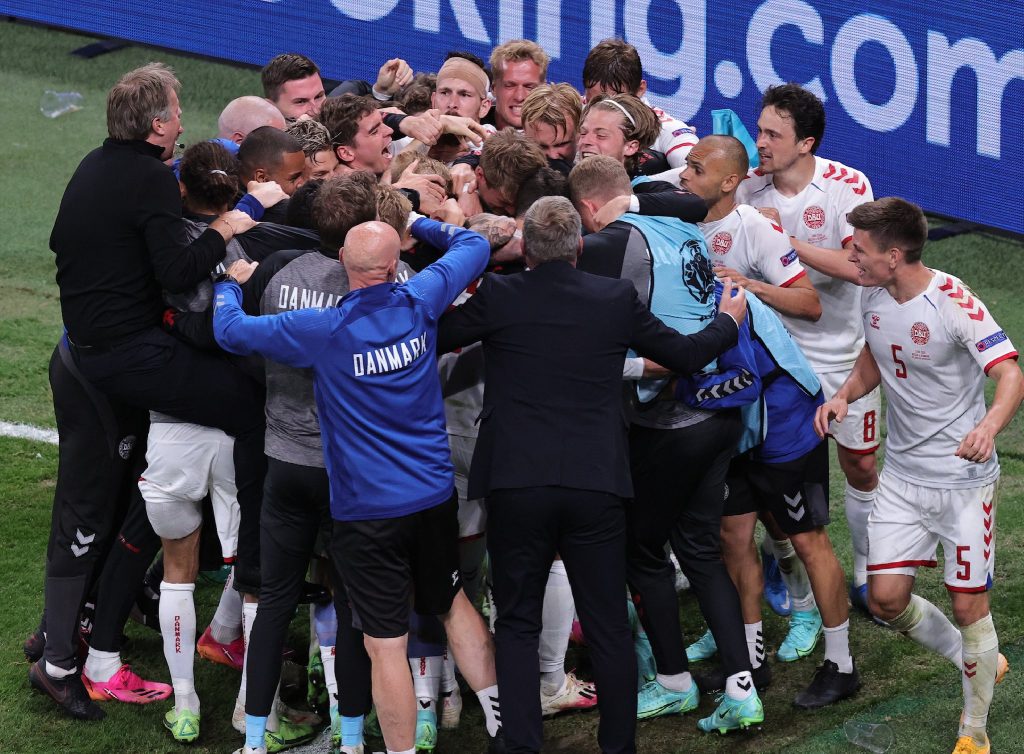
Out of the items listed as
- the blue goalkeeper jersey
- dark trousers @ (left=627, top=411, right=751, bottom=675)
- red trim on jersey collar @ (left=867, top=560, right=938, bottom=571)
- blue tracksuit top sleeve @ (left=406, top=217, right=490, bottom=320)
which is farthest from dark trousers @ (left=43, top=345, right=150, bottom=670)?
red trim on jersey collar @ (left=867, top=560, right=938, bottom=571)

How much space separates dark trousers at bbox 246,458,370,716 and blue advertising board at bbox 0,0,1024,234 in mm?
5463

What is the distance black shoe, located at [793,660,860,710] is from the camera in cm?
492

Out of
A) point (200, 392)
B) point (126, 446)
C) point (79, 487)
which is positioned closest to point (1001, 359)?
point (200, 392)

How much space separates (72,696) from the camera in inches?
198

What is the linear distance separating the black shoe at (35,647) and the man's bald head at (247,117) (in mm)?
2056

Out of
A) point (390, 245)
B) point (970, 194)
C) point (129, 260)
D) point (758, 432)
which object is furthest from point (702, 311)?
point (970, 194)

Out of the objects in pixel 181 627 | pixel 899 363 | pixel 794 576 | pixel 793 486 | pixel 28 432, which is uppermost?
pixel 899 363

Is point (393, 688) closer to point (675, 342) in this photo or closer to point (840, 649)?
point (675, 342)

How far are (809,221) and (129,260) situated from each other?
8.85 ft

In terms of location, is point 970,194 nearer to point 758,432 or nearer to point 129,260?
point 758,432

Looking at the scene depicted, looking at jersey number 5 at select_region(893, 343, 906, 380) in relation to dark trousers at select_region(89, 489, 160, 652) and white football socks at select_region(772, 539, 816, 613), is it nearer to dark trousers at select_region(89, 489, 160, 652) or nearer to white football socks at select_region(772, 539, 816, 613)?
white football socks at select_region(772, 539, 816, 613)

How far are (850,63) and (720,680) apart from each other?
16.0 ft

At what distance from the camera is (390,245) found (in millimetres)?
4238

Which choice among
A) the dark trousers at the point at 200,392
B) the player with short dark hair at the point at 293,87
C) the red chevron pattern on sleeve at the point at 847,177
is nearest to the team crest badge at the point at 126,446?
the dark trousers at the point at 200,392
